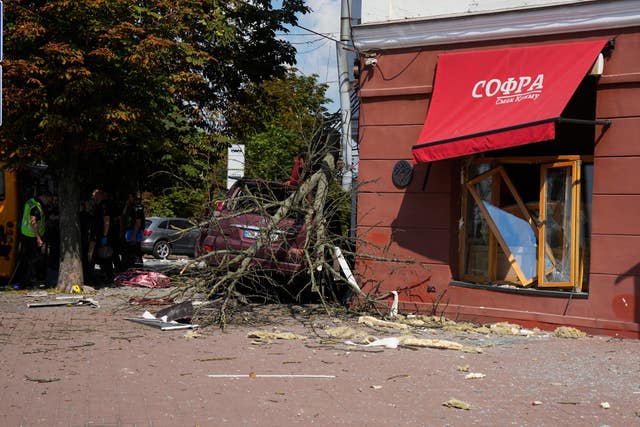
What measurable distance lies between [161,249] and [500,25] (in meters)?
21.7

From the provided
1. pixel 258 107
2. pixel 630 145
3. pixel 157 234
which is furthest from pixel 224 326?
pixel 157 234

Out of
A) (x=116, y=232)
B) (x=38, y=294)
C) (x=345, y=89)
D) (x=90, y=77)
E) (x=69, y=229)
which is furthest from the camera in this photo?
(x=116, y=232)

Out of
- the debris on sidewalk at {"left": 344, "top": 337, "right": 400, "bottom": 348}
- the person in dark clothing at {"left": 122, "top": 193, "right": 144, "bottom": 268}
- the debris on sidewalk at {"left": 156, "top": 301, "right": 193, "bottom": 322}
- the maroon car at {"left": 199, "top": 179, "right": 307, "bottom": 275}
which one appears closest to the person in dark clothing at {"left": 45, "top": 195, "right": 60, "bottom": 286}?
the person in dark clothing at {"left": 122, "top": 193, "right": 144, "bottom": 268}

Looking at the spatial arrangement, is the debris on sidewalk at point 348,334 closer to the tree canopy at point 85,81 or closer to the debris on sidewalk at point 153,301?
the debris on sidewalk at point 153,301

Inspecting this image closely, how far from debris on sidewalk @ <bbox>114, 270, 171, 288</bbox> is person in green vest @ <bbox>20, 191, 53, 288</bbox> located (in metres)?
1.52

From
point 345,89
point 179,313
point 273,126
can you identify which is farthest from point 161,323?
point 273,126

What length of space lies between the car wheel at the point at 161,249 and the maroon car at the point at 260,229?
18.6 metres

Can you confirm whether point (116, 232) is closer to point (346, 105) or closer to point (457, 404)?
point (346, 105)

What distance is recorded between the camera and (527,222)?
11.4m

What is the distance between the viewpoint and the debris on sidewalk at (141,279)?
15.8m

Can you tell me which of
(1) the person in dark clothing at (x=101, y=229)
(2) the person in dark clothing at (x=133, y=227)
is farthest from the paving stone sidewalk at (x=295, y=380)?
(2) the person in dark clothing at (x=133, y=227)

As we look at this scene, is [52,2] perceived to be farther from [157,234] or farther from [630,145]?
[157,234]

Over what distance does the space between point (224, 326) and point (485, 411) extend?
4.62 m

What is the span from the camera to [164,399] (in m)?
6.51
